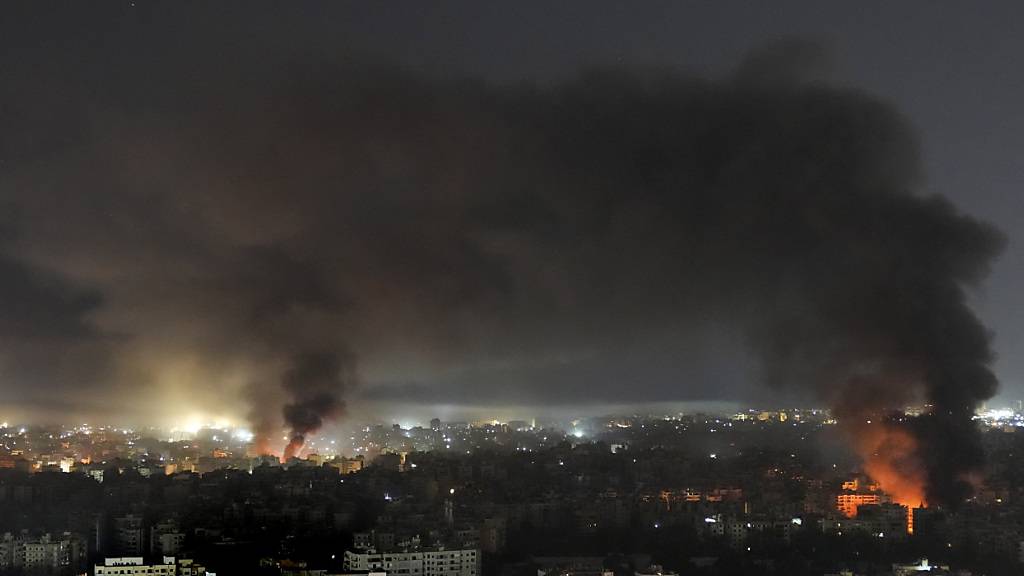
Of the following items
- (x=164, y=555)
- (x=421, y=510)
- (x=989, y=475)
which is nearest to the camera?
(x=164, y=555)

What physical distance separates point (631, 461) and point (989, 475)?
550 centimetres

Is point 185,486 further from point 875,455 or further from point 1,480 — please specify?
point 875,455

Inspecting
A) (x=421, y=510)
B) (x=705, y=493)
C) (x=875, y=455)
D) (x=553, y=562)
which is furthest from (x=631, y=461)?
(x=553, y=562)

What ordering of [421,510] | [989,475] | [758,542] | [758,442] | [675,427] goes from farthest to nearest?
[675,427]
[758,442]
[989,475]
[421,510]
[758,542]

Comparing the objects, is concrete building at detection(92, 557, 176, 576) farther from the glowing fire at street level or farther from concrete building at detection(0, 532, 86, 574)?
the glowing fire at street level

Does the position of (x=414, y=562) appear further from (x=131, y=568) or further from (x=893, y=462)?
(x=893, y=462)

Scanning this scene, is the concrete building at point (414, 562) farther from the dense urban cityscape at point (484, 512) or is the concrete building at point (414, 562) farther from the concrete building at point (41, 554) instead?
the concrete building at point (41, 554)

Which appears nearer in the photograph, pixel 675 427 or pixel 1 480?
pixel 1 480

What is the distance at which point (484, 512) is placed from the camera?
12242 millimetres

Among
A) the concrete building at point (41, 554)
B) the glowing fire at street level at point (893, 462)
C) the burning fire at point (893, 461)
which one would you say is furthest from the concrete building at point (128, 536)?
the burning fire at point (893, 461)

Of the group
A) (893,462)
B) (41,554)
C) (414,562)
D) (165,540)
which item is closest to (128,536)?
(165,540)

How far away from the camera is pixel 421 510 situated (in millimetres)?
12266

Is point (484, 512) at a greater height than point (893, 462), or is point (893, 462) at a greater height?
point (893, 462)

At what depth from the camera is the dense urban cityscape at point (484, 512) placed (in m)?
9.94
